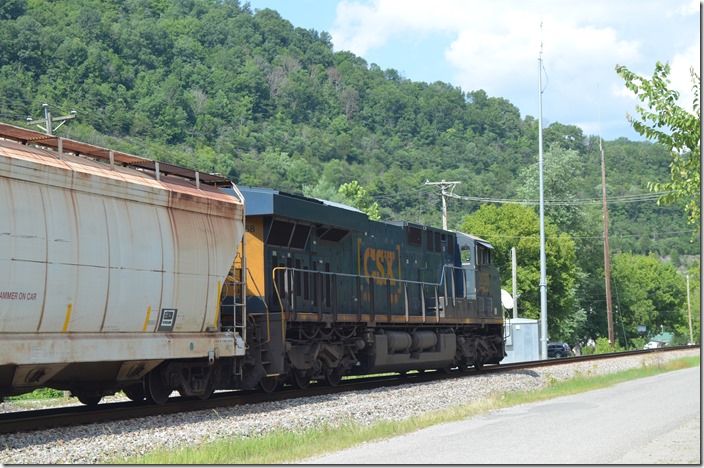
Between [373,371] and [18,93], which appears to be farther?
[18,93]

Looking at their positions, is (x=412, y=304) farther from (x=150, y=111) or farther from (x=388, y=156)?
(x=388, y=156)

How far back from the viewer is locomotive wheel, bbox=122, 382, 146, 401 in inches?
658

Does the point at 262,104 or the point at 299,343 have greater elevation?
the point at 262,104

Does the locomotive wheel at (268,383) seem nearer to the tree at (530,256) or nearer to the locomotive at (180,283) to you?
the locomotive at (180,283)

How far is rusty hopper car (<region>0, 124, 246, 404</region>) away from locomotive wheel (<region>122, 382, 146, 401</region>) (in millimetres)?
28

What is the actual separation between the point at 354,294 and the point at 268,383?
3.88m

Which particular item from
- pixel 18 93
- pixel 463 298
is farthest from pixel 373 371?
pixel 18 93

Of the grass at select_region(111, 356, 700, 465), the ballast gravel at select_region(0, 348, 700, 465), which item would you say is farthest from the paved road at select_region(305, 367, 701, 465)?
the ballast gravel at select_region(0, 348, 700, 465)

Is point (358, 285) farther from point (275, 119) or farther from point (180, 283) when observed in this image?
point (275, 119)

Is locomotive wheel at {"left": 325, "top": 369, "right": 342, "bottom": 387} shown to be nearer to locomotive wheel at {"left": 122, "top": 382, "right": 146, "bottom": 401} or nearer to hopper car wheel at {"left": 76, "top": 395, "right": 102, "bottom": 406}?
locomotive wheel at {"left": 122, "top": 382, "right": 146, "bottom": 401}

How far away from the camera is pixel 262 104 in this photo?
528 feet

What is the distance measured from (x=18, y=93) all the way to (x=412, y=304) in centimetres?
9355

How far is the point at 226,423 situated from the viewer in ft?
46.1

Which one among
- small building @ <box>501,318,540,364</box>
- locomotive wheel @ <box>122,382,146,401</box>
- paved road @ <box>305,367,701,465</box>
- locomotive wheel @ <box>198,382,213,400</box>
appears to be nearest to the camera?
paved road @ <box>305,367,701,465</box>
